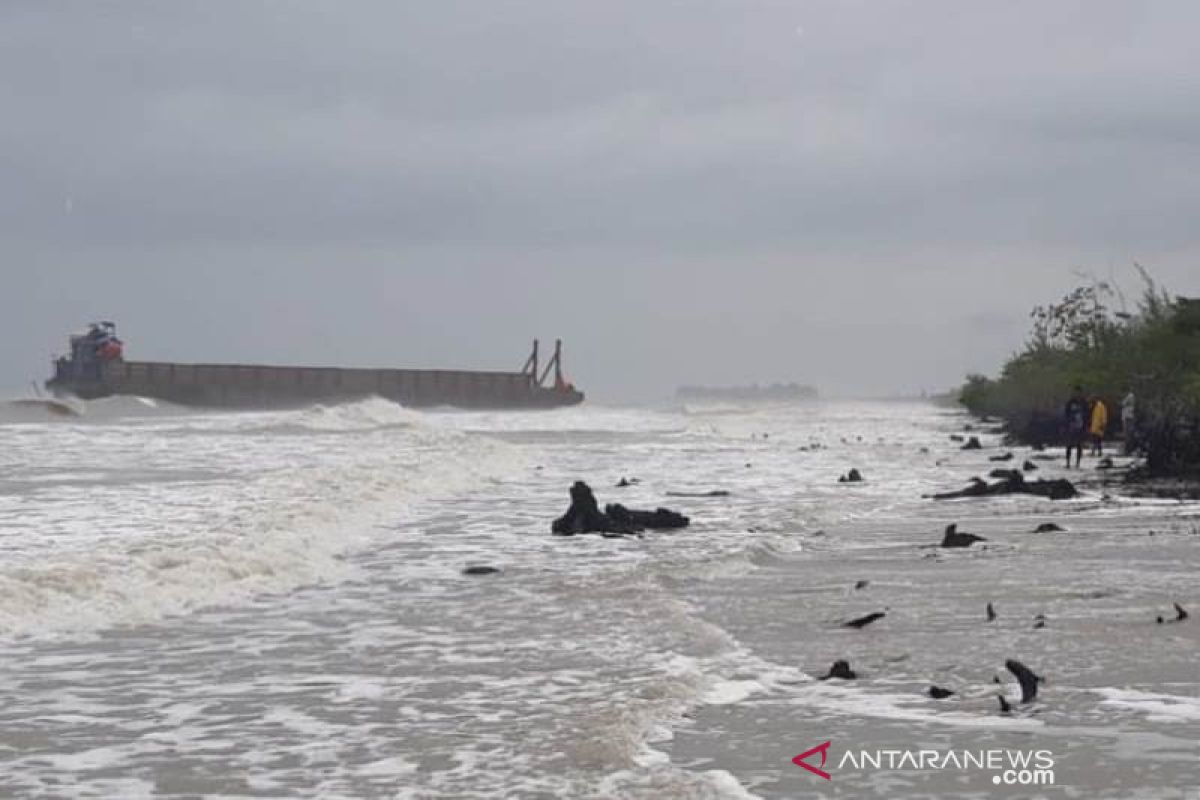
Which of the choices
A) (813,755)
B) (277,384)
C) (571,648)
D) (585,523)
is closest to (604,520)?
(585,523)

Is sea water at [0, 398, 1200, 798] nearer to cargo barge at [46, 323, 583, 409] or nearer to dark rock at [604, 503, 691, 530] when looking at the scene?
dark rock at [604, 503, 691, 530]

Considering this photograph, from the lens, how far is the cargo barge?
81.1 metres

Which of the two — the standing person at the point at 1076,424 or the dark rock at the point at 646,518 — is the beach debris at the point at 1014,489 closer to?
the dark rock at the point at 646,518

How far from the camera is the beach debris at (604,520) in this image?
1570cm

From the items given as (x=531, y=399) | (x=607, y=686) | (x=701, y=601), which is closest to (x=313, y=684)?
(x=607, y=686)

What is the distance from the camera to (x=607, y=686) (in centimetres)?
749

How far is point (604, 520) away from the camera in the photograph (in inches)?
622

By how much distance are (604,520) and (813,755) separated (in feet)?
32.3

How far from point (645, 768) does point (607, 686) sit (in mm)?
1623

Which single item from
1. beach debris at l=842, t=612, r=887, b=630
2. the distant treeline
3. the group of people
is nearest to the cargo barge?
the distant treeline

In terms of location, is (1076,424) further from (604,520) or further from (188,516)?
(188,516)

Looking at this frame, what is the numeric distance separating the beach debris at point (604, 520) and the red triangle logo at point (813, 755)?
9.40 metres

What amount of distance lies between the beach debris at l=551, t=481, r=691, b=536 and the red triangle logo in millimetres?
9405

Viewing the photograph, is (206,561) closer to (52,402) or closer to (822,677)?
(822,677)
